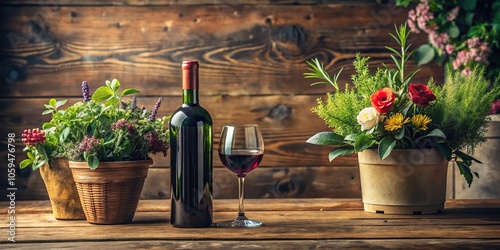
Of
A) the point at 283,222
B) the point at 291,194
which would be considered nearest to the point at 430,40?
the point at 291,194

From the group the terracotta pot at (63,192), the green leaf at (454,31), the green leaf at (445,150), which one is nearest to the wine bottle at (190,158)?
the terracotta pot at (63,192)

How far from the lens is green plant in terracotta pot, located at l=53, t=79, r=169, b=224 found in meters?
1.25

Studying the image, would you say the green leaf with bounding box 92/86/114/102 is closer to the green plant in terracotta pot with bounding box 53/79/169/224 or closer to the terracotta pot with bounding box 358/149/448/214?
the green plant in terracotta pot with bounding box 53/79/169/224

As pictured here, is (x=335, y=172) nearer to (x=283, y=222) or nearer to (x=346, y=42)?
(x=346, y=42)

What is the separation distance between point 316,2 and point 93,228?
1.54 metres

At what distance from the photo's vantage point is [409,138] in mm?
1349

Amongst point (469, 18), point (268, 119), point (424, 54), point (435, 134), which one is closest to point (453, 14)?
point (469, 18)

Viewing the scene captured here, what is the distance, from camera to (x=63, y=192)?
4.37ft

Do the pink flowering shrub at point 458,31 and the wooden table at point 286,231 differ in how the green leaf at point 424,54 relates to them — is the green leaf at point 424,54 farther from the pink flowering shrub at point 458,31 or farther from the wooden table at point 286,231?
the wooden table at point 286,231

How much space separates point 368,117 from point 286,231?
282 mm

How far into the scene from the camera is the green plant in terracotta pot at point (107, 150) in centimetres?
125

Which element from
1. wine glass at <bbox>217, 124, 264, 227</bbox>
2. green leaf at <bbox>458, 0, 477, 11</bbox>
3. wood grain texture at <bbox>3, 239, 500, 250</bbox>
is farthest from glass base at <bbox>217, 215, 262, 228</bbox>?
green leaf at <bbox>458, 0, 477, 11</bbox>

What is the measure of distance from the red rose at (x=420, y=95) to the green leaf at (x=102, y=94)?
0.58 meters

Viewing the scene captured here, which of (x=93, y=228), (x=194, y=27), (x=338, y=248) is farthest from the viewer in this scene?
(x=194, y=27)
